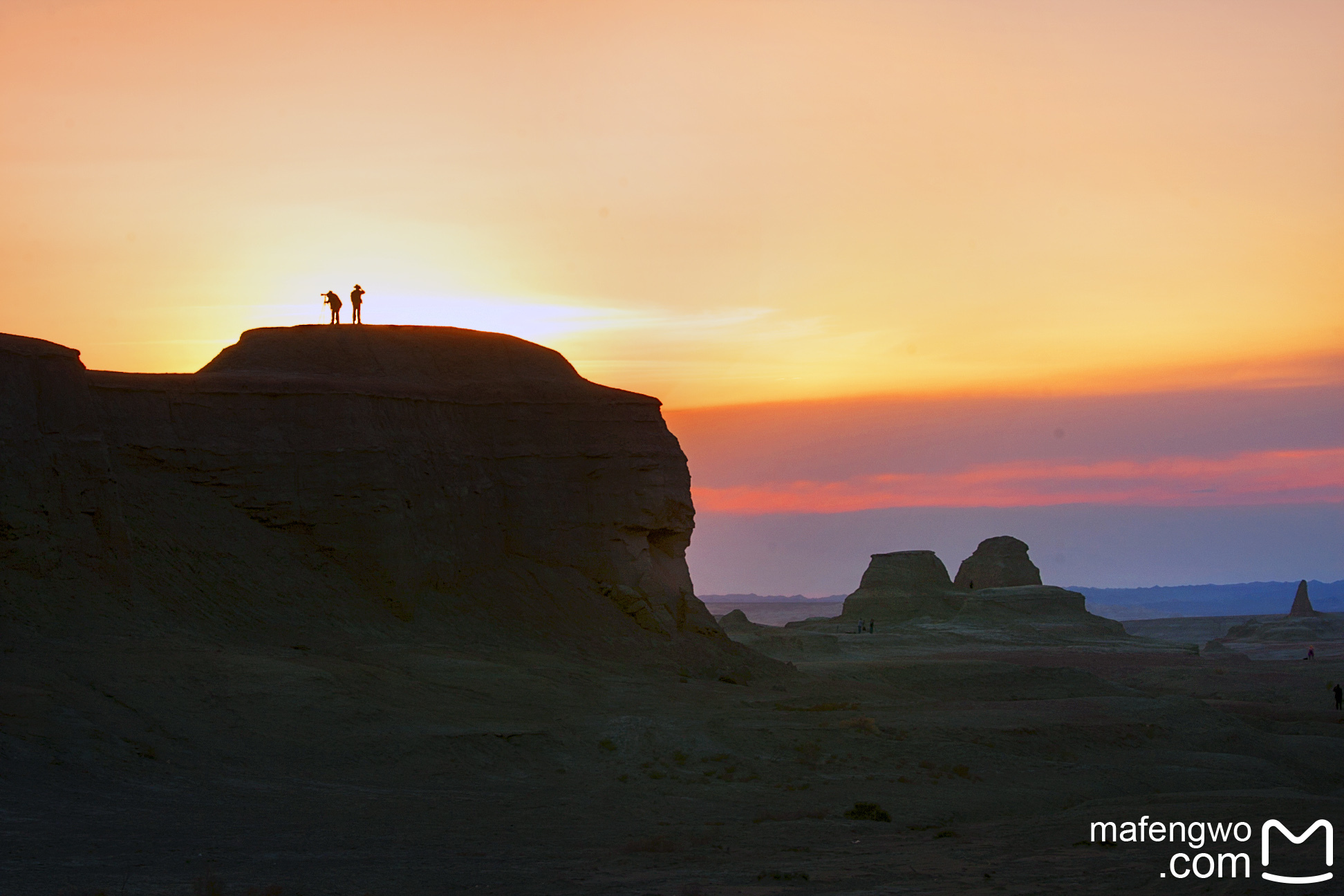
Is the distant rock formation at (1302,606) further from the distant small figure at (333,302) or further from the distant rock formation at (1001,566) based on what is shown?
the distant small figure at (333,302)

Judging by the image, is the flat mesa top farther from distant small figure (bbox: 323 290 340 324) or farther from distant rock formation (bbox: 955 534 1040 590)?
distant rock formation (bbox: 955 534 1040 590)

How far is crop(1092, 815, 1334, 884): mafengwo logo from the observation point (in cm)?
1215

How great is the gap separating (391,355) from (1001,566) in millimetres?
56440

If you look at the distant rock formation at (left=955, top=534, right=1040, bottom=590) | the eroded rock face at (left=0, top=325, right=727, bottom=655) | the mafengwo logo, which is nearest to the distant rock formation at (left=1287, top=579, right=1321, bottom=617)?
the distant rock formation at (left=955, top=534, right=1040, bottom=590)

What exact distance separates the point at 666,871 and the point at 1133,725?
1513 cm

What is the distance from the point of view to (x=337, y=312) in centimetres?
3359

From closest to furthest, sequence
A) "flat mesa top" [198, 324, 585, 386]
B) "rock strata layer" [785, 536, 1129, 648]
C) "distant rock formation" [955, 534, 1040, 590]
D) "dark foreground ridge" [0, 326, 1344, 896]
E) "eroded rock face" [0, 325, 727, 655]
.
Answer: "dark foreground ridge" [0, 326, 1344, 896], "eroded rock face" [0, 325, 727, 655], "flat mesa top" [198, 324, 585, 386], "rock strata layer" [785, 536, 1129, 648], "distant rock formation" [955, 534, 1040, 590]

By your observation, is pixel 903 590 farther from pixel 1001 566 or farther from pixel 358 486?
pixel 358 486

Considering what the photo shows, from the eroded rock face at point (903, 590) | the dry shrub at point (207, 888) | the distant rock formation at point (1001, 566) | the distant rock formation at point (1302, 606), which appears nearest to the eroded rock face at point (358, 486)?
the dry shrub at point (207, 888)

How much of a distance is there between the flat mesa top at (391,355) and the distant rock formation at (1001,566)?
51.5 metres

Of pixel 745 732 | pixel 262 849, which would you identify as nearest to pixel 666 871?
pixel 262 849

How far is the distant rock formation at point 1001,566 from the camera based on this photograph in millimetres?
79625

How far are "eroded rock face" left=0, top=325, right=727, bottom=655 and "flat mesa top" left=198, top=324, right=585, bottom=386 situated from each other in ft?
0.19

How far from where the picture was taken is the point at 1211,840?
47.5ft
